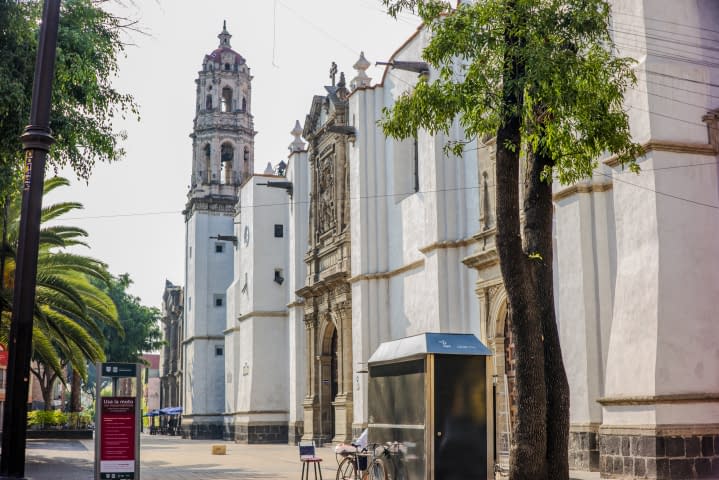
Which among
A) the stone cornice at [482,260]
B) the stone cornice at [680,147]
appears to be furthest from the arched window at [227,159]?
the stone cornice at [680,147]

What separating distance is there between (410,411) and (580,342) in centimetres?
562

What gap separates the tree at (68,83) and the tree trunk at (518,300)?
6.24m

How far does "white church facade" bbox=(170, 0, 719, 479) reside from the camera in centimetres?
1567

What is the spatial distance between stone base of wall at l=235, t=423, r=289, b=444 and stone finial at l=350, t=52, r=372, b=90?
54.7ft

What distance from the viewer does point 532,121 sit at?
1280cm

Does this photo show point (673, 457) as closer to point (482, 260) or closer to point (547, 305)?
point (547, 305)

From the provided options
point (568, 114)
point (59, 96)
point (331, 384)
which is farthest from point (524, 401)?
point (331, 384)

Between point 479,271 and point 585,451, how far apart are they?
6642 millimetres

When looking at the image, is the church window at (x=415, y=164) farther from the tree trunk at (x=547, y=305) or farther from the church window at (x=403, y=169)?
the tree trunk at (x=547, y=305)

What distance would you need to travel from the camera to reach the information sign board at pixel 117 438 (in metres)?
14.0

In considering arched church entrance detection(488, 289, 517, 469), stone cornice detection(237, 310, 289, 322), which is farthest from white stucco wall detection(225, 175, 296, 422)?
arched church entrance detection(488, 289, 517, 469)

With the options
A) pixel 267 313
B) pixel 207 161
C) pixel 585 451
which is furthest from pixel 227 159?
pixel 585 451

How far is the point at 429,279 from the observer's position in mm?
25516

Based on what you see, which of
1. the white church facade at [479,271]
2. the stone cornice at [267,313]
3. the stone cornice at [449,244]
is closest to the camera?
the white church facade at [479,271]
